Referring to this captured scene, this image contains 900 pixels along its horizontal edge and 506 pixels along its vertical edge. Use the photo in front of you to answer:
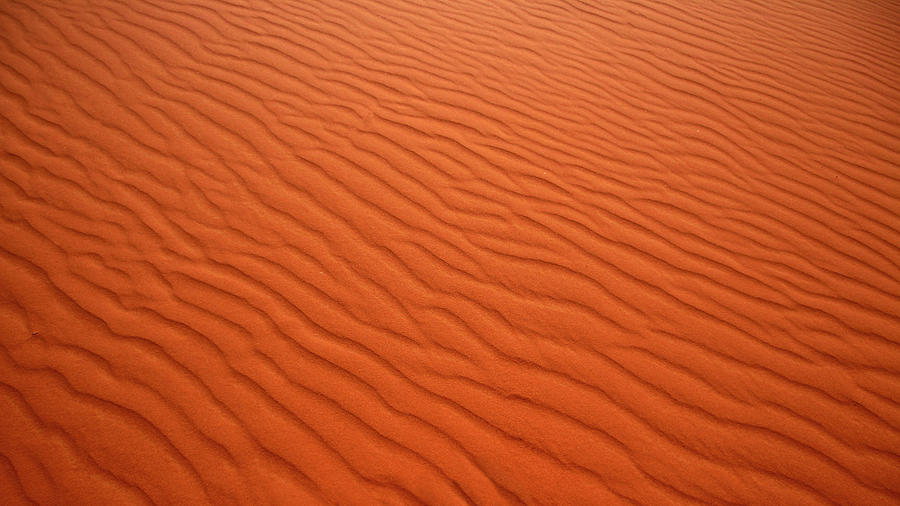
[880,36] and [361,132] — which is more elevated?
[880,36]

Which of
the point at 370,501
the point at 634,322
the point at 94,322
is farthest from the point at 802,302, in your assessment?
the point at 94,322

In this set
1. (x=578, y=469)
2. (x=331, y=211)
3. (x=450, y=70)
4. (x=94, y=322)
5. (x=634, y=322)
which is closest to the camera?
(x=578, y=469)

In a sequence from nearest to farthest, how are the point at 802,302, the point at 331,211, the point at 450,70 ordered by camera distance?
the point at 802,302 → the point at 331,211 → the point at 450,70

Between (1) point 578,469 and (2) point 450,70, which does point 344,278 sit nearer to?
(1) point 578,469

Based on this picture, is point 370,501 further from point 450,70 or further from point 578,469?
point 450,70

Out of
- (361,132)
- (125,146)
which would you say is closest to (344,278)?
(361,132)

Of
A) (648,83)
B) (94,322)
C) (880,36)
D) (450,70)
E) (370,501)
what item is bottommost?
(370,501)

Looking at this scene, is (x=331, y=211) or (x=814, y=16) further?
(x=814, y=16)
